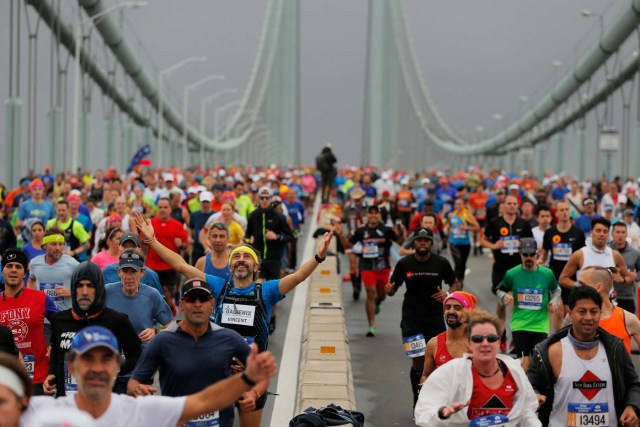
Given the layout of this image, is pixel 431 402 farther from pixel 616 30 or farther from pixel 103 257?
pixel 616 30

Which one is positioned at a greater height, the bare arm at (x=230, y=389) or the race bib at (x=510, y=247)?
the bare arm at (x=230, y=389)

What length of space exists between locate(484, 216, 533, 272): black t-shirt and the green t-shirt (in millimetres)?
4069

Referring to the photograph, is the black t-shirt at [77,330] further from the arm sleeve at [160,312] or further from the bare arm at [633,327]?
the bare arm at [633,327]

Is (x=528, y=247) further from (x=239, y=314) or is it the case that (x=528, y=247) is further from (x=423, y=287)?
(x=239, y=314)

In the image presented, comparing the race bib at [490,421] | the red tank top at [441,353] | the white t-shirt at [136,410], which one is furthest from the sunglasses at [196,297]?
the red tank top at [441,353]

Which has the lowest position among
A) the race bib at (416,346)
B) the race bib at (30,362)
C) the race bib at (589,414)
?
the race bib at (416,346)

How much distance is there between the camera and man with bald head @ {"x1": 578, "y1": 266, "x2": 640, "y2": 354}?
28.5 ft

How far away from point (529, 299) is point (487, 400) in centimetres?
549

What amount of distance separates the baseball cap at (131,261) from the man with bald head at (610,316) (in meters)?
2.82

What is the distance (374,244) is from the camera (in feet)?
55.5

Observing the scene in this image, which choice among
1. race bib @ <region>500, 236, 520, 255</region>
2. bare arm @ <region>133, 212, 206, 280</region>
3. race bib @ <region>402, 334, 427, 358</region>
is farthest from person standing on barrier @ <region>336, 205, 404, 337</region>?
bare arm @ <region>133, 212, 206, 280</region>

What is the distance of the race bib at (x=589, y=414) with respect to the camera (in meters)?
7.05

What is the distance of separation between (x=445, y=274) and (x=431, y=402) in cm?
550

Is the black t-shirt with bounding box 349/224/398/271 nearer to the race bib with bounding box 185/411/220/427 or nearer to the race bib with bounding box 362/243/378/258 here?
the race bib with bounding box 362/243/378/258
